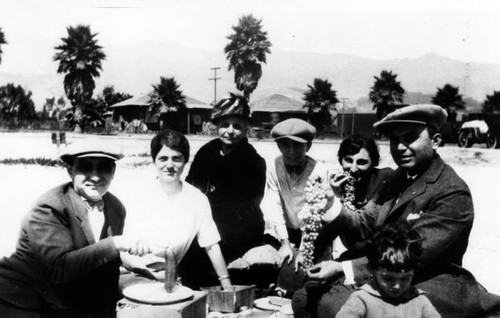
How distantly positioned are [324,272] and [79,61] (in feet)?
153

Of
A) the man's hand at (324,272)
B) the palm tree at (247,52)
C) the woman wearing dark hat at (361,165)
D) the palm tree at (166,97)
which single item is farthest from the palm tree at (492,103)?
the man's hand at (324,272)

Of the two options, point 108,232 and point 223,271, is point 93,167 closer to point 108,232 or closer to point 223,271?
point 108,232

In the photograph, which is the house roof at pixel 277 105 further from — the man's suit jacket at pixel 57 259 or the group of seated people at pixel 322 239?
the man's suit jacket at pixel 57 259

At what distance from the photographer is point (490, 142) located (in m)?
25.7

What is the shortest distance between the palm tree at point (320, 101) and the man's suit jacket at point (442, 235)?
42377 mm

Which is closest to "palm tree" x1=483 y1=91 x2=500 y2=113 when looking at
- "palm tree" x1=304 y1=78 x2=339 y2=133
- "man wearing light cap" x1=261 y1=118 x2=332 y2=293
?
"palm tree" x1=304 y1=78 x2=339 y2=133

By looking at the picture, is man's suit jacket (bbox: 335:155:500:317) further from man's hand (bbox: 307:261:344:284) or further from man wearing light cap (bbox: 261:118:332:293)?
man wearing light cap (bbox: 261:118:332:293)

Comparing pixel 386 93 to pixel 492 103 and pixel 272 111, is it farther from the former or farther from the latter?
pixel 272 111

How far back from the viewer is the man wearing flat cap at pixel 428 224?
10.1ft

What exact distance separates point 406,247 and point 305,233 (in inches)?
25.8

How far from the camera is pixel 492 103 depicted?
4653 centimetres

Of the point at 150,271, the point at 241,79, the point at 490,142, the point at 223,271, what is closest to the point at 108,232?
the point at 150,271

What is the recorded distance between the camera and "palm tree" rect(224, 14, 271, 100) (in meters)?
43.0

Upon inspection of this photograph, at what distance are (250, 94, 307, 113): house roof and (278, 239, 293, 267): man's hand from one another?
4163 centimetres
